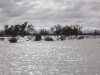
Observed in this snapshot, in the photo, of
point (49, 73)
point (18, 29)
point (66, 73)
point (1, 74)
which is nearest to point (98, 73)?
point (66, 73)

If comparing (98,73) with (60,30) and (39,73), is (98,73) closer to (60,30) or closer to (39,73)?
(39,73)

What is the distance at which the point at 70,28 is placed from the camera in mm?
168875

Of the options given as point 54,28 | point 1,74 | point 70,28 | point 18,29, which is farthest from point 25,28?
point 1,74

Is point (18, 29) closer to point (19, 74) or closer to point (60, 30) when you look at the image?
point (60, 30)

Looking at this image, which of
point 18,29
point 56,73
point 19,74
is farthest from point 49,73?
point 18,29

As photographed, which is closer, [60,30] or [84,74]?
[84,74]

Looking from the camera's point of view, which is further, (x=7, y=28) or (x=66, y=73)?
(x=7, y=28)

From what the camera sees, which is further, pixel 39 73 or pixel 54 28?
pixel 54 28

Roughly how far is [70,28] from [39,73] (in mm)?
148833

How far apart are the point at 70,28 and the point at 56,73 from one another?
488 feet

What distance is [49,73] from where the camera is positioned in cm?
2114

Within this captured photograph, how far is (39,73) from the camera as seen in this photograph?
21141 millimetres

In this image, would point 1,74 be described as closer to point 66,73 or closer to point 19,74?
point 19,74

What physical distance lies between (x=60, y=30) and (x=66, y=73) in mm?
146150
